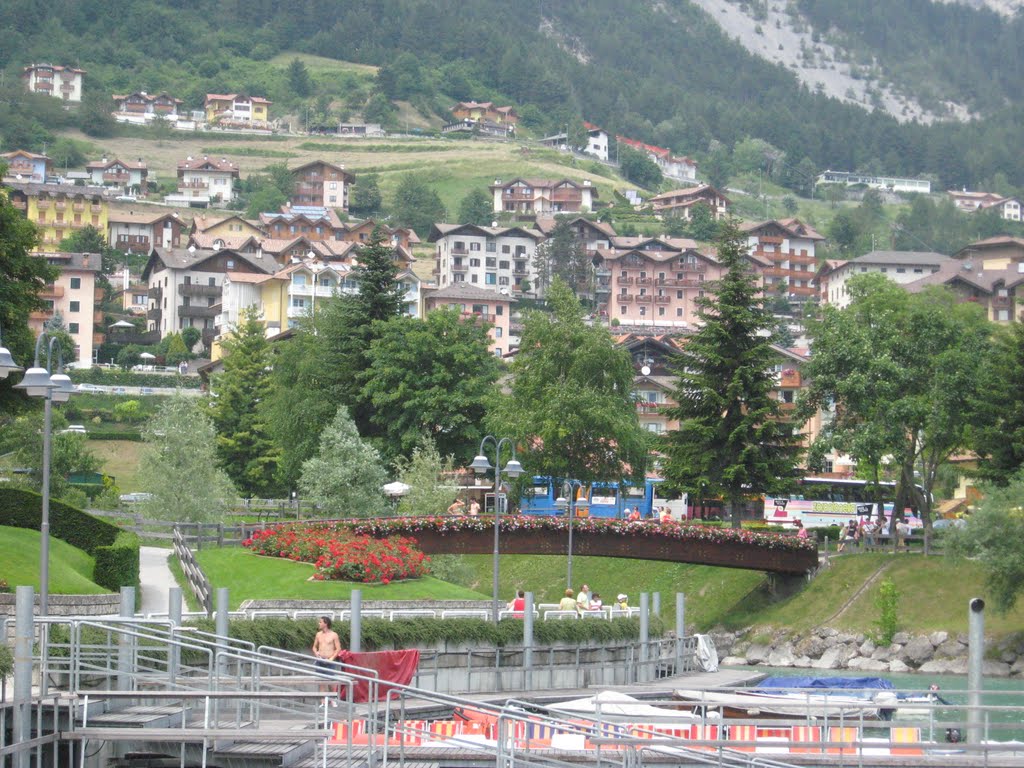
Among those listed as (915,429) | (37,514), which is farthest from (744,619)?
(37,514)

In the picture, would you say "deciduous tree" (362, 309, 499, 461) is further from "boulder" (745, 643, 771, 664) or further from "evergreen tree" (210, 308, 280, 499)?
"boulder" (745, 643, 771, 664)

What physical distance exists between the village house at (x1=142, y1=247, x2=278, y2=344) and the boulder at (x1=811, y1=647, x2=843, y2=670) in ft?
346

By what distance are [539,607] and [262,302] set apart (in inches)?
4514

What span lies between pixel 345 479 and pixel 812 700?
28138mm

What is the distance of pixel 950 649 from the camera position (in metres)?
65.0

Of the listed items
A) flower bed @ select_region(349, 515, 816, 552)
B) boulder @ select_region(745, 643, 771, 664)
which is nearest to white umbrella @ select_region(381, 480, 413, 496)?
flower bed @ select_region(349, 515, 816, 552)

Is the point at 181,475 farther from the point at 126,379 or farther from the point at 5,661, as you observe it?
the point at 126,379

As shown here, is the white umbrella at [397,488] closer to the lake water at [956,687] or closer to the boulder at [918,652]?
the lake water at [956,687]

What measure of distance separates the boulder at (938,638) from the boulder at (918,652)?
0.50 ft

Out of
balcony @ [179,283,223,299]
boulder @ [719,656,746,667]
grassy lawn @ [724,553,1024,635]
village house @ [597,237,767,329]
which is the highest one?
village house @ [597,237,767,329]

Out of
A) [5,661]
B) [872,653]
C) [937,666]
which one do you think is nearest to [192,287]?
[872,653]

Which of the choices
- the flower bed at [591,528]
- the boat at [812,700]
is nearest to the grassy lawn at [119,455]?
the flower bed at [591,528]

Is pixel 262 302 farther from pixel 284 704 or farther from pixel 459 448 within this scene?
pixel 284 704

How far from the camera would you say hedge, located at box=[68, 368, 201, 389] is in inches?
5320
